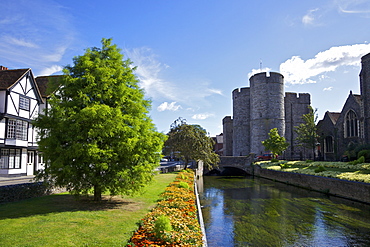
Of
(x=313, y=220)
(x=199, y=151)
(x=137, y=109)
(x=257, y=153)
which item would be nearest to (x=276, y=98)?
(x=257, y=153)

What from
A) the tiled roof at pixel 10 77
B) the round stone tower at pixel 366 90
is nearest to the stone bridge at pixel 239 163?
the round stone tower at pixel 366 90

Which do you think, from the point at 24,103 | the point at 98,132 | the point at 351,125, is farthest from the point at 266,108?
the point at 98,132

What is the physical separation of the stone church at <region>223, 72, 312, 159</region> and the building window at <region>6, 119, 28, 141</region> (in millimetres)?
41629

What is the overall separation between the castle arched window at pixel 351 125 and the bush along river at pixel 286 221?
26.9 m

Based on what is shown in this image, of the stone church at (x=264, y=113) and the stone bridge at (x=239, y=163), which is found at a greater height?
the stone church at (x=264, y=113)

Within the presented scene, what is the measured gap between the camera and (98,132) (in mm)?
11258

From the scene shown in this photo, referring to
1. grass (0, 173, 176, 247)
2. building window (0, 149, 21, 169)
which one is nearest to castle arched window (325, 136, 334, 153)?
grass (0, 173, 176, 247)

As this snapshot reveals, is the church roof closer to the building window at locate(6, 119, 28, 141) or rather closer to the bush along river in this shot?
the bush along river

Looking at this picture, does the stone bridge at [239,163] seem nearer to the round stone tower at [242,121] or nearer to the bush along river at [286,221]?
the round stone tower at [242,121]

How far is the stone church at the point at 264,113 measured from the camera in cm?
5497

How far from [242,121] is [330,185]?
39.6 m

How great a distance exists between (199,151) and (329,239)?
22.7m

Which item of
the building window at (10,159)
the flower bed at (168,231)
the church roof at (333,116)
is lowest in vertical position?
the flower bed at (168,231)

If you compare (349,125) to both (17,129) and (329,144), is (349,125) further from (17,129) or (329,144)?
(17,129)
